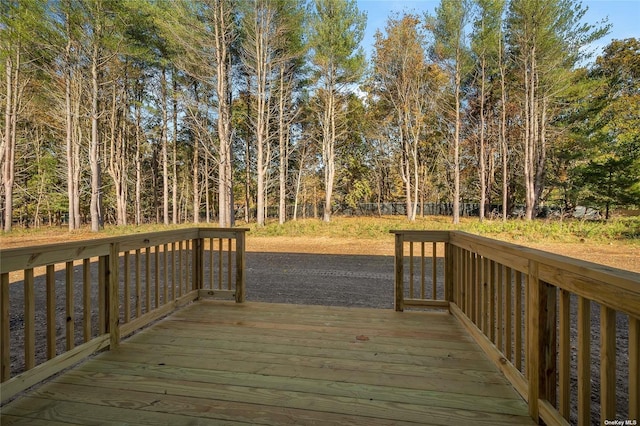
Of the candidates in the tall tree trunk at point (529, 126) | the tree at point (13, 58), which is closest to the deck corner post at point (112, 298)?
the tree at point (13, 58)

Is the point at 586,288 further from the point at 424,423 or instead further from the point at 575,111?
the point at 575,111

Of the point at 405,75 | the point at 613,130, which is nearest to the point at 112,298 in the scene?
the point at 405,75

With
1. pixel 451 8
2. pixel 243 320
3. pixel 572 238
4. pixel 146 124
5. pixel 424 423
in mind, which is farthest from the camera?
pixel 146 124

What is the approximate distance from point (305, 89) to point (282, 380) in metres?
19.0

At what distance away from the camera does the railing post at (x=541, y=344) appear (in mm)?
1568

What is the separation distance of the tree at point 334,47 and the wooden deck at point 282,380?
15.2 metres

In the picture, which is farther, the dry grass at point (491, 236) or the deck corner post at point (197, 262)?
the dry grass at point (491, 236)

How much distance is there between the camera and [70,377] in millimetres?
1987

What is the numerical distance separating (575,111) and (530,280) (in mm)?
21488

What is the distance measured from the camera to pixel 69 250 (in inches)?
81.8

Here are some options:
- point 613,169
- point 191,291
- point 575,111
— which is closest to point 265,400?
point 191,291

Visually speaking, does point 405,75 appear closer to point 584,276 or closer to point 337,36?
point 337,36

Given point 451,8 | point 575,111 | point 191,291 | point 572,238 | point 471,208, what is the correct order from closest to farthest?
1. point 191,291
2. point 572,238
3. point 451,8
4. point 575,111
5. point 471,208

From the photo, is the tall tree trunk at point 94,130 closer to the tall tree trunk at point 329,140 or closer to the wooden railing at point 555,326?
the tall tree trunk at point 329,140
